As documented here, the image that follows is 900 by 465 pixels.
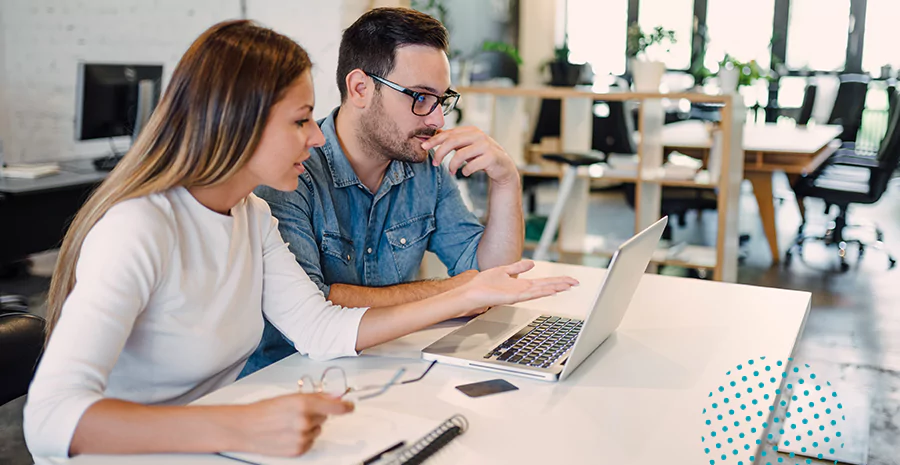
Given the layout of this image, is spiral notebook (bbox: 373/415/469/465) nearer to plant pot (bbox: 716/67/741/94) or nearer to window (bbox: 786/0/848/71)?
plant pot (bbox: 716/67/741/94)

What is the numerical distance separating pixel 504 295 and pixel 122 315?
58 centimetres

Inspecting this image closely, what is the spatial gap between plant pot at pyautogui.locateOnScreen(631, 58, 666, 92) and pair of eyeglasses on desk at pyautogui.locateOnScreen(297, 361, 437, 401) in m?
3.41

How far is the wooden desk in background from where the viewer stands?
5.22 metres

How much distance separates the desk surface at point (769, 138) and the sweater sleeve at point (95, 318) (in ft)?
14.9

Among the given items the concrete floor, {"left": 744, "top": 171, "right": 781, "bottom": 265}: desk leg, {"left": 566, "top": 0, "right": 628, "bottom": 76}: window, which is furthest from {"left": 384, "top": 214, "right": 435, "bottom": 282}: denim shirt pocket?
{"left": 566, "top": 0, "right": 628, "bottom": 76}: window

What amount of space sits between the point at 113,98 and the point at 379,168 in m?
2.66

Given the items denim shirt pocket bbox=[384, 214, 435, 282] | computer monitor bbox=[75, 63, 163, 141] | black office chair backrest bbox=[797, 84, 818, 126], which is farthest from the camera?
black office chair backrest bbox=[797, 84, 818, 126]

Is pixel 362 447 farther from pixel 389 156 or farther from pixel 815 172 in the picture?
pixel 815 172

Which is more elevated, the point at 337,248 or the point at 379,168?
the point at 379,168

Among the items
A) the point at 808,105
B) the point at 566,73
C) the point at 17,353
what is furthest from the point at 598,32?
the point at 17,353

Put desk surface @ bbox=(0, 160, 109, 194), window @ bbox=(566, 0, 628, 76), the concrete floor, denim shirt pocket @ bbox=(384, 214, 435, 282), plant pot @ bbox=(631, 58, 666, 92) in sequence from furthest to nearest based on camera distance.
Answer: window @ bbox=(566, 0, 628, 76), plant pot @ bbox=(631, 58, 666, 92), desk surface @ bbox=(0, 160, 109, 194), the concrete floor, denim shirt pocket @ bbox=(384, 214, 435, 282)

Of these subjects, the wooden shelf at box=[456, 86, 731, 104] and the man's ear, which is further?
the wooden shelf at box=[456, 86, 731, 104]

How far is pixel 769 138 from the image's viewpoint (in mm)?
5840

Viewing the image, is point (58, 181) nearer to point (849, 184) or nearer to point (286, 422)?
point (286, 422)
